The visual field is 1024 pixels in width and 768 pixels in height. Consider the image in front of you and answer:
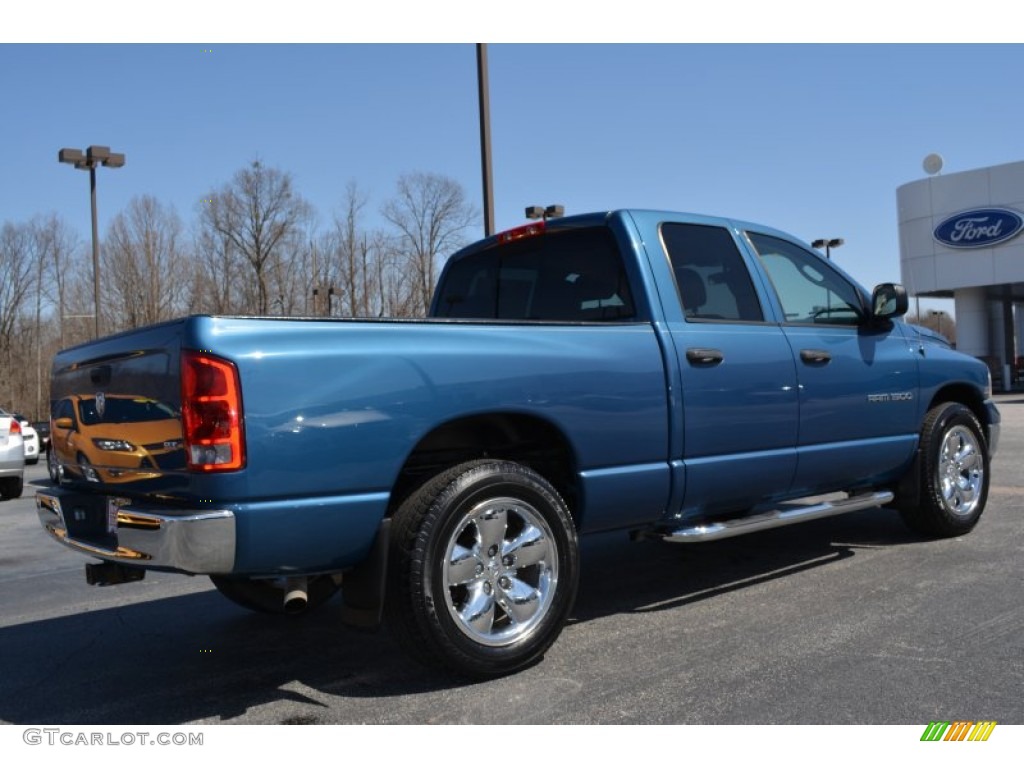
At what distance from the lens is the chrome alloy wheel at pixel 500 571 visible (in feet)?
11.6

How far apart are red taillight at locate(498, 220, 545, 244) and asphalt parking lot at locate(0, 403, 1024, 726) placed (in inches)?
78.2

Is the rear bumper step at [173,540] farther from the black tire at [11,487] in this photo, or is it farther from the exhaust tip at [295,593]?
the black tire at [11,487]

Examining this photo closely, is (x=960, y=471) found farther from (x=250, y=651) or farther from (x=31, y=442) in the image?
(x=31, y=442)

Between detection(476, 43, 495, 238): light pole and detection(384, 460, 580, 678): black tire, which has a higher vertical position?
detection(476, 43, 495, 238): light pole

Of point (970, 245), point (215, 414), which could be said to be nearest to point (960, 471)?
point (215, 414)

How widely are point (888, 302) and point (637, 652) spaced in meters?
2.85

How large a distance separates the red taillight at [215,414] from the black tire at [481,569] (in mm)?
698

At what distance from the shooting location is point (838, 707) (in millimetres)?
3201

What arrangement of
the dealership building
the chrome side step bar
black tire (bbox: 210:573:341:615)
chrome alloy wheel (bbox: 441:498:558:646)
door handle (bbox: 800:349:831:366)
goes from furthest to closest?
the dealership building < door handle (bbox: 800:349:831:366) < the chrome side step bar < black tire (bbox: 210:573:341:615) < chrome alloy wheel (bbox: 441:498:558:646)

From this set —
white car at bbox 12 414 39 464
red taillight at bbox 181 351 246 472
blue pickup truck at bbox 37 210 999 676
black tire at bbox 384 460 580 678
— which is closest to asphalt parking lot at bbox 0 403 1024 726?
black tire at bbox 384 460 580 678

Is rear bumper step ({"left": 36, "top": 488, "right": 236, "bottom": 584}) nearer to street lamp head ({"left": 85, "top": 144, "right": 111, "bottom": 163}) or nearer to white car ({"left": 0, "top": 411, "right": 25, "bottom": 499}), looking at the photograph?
white car ({"left": 0, "top": 411, "right": 25, "bottom": 499})

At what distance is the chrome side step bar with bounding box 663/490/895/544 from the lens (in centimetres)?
431

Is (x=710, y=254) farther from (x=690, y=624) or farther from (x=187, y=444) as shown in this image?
(x=187, y=444)

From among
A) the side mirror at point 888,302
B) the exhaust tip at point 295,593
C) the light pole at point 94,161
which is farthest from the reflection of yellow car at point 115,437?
the light pole at point 94,161
